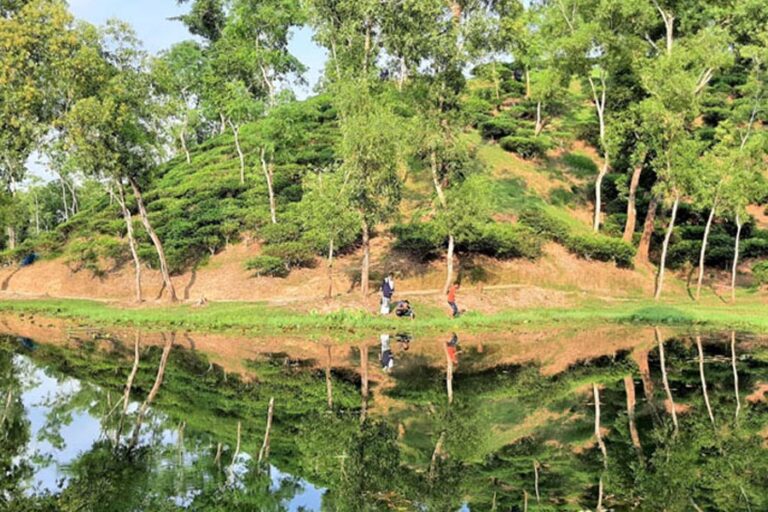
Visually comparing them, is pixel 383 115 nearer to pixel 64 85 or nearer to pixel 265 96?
pixel 64 85

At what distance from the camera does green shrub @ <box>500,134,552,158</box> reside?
4406 cm

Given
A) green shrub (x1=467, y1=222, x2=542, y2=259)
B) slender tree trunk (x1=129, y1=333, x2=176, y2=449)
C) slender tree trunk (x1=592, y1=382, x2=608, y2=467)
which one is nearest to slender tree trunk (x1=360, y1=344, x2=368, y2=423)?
slender tree trunk (x1=129, y1=333, x2=176, y2=449)

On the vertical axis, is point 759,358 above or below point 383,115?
below

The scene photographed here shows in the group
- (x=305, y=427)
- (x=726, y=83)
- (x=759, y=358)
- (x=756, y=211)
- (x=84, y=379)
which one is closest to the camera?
(x=305, y=427)

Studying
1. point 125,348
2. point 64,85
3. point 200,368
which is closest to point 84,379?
point 200,368

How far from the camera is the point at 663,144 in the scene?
106ft

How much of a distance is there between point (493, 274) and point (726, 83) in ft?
108

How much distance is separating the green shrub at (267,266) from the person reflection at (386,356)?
1028 centimetres

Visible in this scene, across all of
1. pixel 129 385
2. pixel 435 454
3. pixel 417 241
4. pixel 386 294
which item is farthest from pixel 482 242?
pixel 435 454

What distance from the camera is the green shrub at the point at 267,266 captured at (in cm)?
3284

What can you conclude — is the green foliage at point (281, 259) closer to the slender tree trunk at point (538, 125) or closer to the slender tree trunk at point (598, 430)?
the slender tree trunk at point (598, 430)

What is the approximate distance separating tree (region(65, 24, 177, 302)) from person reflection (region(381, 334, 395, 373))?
13.4 meters

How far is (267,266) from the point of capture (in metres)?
32.9

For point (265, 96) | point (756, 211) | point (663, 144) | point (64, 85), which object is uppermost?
point (265, 96)
